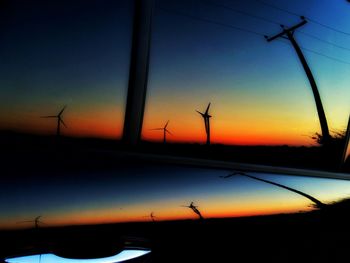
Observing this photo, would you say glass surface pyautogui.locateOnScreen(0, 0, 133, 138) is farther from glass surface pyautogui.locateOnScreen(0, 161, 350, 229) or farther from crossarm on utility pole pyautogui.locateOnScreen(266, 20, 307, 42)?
crossarm on utility pole pyautogui.locateOnScreen(266, 20, 307, 42)

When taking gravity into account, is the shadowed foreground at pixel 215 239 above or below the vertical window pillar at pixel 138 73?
below

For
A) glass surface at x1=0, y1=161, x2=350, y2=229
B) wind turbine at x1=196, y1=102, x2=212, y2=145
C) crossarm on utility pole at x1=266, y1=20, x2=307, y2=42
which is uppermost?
crossarm on utility pole at x1=266, y1=20, x2=307, y2=42

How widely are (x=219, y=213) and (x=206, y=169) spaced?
15 cm

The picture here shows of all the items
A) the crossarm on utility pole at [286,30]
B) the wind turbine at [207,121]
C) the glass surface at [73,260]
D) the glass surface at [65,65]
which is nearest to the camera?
the glass surface at [73,260]

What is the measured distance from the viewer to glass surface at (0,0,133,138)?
96cm

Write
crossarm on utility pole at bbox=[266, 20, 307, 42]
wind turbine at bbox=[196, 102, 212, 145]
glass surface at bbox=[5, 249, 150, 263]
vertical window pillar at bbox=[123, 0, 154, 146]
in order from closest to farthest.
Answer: glass surface at bbox=[5, 249, 150, 263], vertical window pillar at bbox=[123, 0, 154, 146], wind turbine at bbox=[196, 102, 212, 145], crossarm on utility pole at bbox=[266, 20, 307, 42]

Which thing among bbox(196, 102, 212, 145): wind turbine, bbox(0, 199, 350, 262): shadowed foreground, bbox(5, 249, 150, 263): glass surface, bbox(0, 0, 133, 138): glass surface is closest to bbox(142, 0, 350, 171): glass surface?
bbox(196, 102, 212, 145): wind turbine

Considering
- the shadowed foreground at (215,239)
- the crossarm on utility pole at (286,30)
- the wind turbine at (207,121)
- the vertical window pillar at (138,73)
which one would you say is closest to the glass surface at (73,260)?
the shadowed foreground at (215,239)

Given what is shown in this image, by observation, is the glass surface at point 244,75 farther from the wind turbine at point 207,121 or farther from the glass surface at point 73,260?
the glass surface at point 73,260

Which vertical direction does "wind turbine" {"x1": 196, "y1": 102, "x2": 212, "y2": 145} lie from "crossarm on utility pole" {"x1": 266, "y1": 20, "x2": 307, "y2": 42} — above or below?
below

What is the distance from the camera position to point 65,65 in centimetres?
103

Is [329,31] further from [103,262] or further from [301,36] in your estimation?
[103,262]

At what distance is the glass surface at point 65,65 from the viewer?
38.0 inches

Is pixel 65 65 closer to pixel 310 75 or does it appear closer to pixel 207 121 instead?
pixel 207 121
